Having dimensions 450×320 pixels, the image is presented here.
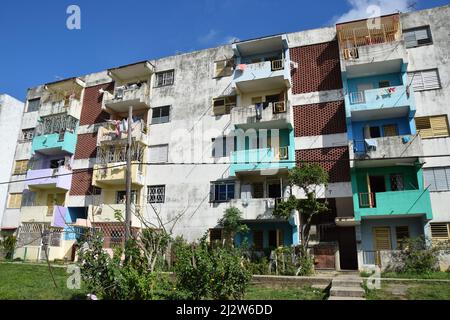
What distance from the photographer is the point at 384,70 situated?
24.2m

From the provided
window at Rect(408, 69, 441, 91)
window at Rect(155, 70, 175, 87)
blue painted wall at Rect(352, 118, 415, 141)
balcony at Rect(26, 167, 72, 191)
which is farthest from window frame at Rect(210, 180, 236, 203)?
window at Rect(408, 69, 441, 91)

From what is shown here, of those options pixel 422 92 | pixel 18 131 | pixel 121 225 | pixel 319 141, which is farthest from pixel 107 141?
pixel 422 92

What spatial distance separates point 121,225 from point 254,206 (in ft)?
32.2

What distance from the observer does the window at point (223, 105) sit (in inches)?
1080

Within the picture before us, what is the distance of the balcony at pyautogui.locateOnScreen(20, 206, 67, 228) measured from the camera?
29.0 m

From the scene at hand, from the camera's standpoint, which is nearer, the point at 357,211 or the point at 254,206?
the point at 357,211

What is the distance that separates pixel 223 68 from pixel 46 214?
18.3 meters

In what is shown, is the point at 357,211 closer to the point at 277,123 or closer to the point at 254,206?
the point at 254,206

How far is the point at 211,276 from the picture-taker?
1058 cm

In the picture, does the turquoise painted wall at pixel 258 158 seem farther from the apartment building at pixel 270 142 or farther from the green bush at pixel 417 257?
the green bush at pixel 417 257

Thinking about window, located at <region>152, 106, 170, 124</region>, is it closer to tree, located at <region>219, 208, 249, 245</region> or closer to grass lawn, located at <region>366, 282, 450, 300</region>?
tree, located at <region>219, 208, 249, 245</region>

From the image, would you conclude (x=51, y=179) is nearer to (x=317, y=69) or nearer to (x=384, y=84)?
(x=317, y=69)

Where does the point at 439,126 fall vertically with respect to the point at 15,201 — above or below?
above

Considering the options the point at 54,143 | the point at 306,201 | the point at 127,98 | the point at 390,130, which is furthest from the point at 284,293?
the point at 54,143
